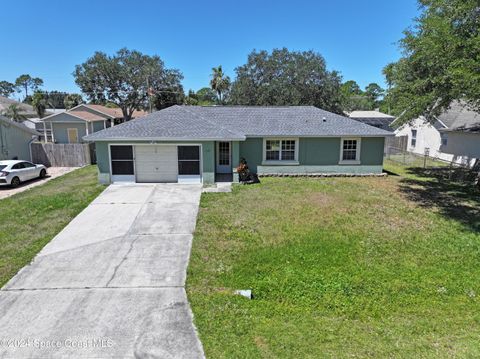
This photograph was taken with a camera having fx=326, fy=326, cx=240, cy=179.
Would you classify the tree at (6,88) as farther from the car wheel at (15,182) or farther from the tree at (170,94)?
the car wheel at (15,182)

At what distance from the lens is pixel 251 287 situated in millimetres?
6738

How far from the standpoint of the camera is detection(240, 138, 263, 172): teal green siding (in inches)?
714

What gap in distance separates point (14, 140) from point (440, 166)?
29124 millimetres

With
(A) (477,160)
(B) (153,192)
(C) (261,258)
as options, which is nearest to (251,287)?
(C) (261,258)

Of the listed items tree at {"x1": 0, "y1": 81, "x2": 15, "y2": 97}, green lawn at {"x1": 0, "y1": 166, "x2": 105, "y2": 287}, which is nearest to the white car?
green lawn at {"x1": 0, "y1": 166, "x2": 105, "y2": 287}

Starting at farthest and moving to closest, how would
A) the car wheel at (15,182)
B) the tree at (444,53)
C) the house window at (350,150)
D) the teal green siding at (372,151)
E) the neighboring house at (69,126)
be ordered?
the neighboring house at (69,126) < the house window at (350,150) < the teal green siding at (372,151) < the car wheel at (15,182) < the tree at (444,53)

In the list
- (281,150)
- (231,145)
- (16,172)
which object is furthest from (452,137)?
(16,172)

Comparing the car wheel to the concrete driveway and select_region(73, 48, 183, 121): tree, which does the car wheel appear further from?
select_region(73, 48, 183, 121): tree

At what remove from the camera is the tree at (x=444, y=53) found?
1011 cm

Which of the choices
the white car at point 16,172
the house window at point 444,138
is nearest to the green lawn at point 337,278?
the white car at point 16,172

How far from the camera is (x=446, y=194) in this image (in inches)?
585

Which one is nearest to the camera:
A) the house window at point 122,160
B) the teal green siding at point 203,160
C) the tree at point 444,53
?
the tree at point 444,53

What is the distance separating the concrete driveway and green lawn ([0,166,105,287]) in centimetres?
38

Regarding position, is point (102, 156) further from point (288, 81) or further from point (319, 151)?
point (288, 81)
